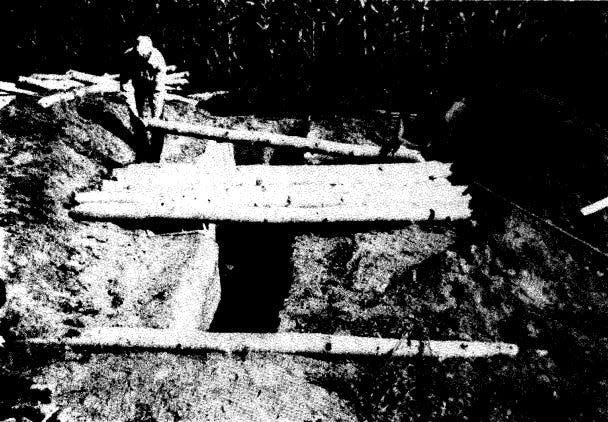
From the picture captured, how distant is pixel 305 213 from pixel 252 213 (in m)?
0.66

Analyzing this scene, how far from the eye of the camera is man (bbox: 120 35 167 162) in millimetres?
5562

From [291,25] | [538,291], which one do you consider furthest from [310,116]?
[538,291]

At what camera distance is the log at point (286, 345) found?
3703mm

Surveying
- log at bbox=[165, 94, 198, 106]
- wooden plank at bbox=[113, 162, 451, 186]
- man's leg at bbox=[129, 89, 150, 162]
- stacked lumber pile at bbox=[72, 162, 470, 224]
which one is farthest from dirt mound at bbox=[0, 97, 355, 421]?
log at bbox=[165, 94, 198, 106]

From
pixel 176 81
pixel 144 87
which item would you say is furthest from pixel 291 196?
pixel 176 81

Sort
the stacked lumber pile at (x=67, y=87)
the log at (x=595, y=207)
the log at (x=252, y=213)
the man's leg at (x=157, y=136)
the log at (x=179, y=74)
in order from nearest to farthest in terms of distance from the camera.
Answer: the log at (x=252, y=213)
the log at (x=595, y=207)
the man's leg at (x=157, y=136)
the stacked lumber pile at (x=67, y=87)
the log at (x=179, y=74)

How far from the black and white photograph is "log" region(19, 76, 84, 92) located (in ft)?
0.47

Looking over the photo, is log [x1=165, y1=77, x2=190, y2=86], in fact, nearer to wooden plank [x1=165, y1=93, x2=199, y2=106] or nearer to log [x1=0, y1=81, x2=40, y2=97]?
wooden plank [x1=165, y1=93, x2=199, y2=106]

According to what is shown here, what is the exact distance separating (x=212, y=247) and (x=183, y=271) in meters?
0.57

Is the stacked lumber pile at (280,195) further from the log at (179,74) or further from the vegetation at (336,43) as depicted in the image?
the log at (179,74)

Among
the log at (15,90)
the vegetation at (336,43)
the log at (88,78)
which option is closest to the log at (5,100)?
the log at (15,90)

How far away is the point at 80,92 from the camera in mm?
6688

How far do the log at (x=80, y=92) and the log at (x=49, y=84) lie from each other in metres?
0.39

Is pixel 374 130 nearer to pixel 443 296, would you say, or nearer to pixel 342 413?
pixel 443 296
